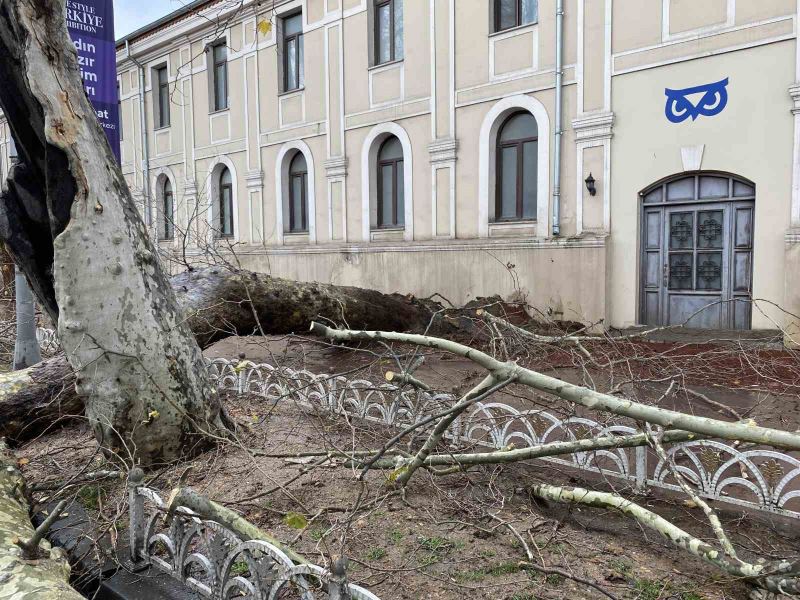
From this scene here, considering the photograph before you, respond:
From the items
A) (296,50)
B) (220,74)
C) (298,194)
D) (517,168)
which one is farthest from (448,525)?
(220,74)

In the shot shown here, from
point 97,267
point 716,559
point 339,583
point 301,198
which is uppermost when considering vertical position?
point 301,198

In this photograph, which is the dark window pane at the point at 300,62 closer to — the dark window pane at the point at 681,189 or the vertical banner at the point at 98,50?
the vertical banner at the point at 98,50

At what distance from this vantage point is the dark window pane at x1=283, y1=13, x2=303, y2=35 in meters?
13.9

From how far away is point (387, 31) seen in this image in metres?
12.2

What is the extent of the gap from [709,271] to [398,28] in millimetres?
7456

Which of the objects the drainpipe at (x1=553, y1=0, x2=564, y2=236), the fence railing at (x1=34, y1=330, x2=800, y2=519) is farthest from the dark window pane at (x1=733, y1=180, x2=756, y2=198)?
the fence railing at (x1=34, y1=330, x2=800, y2=519)

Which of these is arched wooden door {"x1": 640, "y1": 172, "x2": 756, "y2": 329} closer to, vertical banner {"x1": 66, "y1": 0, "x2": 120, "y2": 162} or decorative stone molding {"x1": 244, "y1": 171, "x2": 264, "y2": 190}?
vertical banner {"x1": 66, "y1": 0, "x2": 120, "y2": 162}

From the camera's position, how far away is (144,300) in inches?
153

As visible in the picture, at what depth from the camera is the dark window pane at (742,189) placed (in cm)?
835

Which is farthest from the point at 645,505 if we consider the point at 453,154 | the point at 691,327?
the point at 453,154

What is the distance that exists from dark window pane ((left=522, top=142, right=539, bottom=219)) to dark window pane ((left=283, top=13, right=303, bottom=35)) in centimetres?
668

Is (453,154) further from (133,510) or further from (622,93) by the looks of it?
(133,510)

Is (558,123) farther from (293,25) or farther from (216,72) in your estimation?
(216,72)

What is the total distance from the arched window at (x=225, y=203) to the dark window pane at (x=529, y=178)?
8.78 metres
